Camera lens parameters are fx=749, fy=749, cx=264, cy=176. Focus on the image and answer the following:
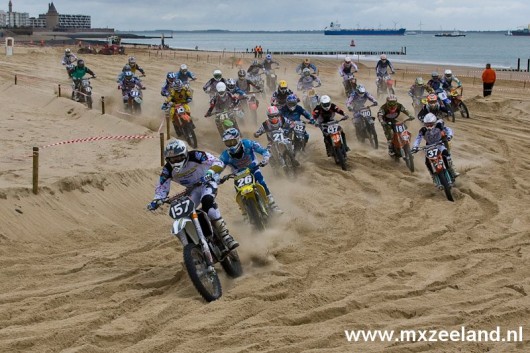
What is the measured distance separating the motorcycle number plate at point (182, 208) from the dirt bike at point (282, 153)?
7.11 m

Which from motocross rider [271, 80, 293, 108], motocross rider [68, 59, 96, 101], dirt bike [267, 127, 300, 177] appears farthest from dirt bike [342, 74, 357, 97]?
dirt bike [267, 127, 300, 177]

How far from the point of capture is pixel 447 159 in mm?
14617

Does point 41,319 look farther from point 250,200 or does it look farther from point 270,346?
point 250,200

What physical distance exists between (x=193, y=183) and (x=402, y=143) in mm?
8381

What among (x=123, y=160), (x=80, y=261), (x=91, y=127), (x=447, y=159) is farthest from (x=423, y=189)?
(x=91, y=127)

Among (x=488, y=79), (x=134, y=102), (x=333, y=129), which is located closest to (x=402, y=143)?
(x=333, y=129)

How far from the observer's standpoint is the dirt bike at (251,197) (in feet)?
35.8

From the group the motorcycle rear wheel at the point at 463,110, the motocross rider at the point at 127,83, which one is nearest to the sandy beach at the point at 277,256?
the motocross rider at the point at 127,83

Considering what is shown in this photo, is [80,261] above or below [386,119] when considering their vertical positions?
below

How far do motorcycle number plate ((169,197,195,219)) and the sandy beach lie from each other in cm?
96

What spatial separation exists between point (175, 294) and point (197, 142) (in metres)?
11.5

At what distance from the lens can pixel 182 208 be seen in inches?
344

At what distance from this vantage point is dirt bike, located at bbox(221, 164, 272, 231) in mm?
10906

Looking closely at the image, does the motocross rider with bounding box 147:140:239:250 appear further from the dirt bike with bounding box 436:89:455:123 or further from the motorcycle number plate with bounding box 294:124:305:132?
the dirt bike with bounding box 436:89:455:123
